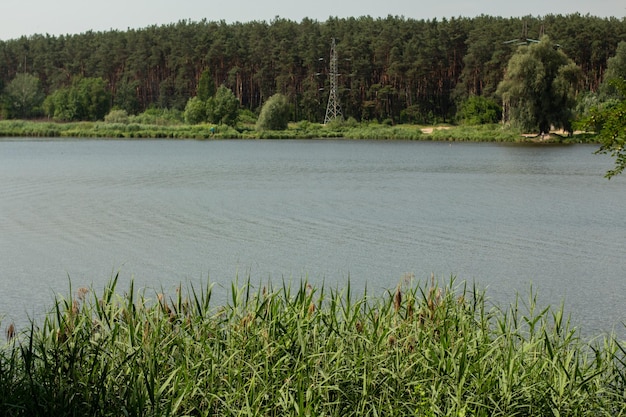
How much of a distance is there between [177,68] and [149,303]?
94404 mm

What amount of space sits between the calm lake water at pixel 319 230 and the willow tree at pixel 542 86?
2019 centimetres

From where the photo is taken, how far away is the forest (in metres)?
83.1

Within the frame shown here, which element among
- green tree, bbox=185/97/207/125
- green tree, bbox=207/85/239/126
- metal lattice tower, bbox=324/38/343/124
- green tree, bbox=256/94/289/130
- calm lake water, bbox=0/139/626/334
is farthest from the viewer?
green tree, bbox=185/97/207/125

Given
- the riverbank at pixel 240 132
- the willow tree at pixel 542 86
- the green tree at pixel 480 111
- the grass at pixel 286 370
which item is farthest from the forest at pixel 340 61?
the grass at pixel 286 370

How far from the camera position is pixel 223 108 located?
7894 cm

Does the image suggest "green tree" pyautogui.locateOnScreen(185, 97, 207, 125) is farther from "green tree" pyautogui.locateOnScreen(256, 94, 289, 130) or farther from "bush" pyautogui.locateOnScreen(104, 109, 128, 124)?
"green tree" pyautogui.locateOnScreen(256, 94, 289, 130)

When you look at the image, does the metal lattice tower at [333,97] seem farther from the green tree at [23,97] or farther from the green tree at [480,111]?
the green tree at [23,97]

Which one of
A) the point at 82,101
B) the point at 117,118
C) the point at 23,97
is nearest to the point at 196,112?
the point at 117,118

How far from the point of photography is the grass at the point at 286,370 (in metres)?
5.37

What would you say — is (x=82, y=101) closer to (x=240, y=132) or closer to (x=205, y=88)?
(x=205, y=88)

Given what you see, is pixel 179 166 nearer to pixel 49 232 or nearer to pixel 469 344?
pixel 49 232

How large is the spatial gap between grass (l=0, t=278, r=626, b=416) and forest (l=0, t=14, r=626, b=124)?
74112 millimetres

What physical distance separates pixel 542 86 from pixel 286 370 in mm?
50735

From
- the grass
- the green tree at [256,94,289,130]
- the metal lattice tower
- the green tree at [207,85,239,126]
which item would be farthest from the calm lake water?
the green tree at [207,85,239,126]
